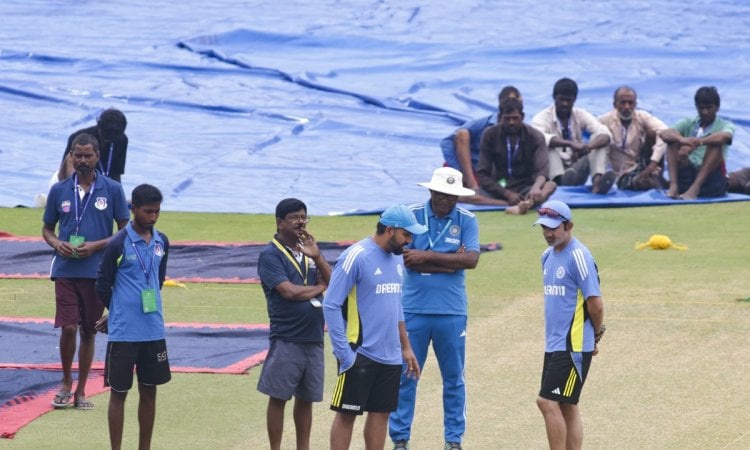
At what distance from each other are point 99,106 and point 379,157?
4.72 meters

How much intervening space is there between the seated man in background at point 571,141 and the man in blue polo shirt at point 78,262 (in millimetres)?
9267

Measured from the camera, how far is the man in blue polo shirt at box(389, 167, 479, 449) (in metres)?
9.50

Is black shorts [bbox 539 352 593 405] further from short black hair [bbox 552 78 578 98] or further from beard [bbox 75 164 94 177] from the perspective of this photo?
short black hair [bbox 552 78 578 98]

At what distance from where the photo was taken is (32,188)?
758 inches

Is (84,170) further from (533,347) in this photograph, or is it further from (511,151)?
(511,151)

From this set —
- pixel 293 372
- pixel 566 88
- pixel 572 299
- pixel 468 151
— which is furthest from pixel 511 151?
pixel 293 372

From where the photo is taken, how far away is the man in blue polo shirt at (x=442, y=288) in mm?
9500

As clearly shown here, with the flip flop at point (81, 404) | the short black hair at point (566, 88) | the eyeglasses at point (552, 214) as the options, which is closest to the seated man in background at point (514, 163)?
the short black hair at point (566, 88)

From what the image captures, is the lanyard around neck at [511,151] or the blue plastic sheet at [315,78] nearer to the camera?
the lanyard around neck at [511,151]

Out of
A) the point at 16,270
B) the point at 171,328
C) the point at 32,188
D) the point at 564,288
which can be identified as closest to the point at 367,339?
the point at 564,288

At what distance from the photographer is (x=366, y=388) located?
Result: 855 centimetres

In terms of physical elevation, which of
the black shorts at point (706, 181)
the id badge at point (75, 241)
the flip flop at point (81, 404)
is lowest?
the flip flop at point (81, 404)

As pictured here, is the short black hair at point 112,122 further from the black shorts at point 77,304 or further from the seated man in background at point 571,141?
the seated man in background at point 571,141

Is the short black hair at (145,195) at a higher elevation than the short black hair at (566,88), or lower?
higher
